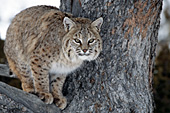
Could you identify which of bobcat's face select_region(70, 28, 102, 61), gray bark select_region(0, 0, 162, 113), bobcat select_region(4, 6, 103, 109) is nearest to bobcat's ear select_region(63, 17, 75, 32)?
bobcat select_region(4, 6, 103, 109)

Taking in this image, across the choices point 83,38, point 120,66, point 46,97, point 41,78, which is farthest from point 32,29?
point 120,66

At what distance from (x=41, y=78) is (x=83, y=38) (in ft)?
2.70

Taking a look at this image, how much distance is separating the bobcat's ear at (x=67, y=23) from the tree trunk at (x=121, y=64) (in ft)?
1.33

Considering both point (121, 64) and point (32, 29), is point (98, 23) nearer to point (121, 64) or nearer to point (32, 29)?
point (121, 64)

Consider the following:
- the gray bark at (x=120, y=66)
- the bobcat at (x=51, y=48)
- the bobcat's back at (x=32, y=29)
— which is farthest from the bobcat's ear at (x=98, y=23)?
the bobcat's back at (x=32, y=29)

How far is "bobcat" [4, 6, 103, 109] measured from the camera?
343 cm

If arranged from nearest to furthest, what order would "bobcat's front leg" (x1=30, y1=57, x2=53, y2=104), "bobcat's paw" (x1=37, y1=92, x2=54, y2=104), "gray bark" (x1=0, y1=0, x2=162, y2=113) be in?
1. "gray bark" (x1=0, y1=0, x2=162, y2=113)
2. "bobcat's paw" (x1=37, y1=92, x2=54, y2=104)
3. "bobcat's front leg" (x1=30, y1=57, x2=53, y2=104)

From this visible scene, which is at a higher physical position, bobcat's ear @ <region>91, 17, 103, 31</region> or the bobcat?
bobcat's ear @ <region>91, 17, 103, 31</region>

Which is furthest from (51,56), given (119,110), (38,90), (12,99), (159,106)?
(159,106)

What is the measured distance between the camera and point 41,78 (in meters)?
3.62

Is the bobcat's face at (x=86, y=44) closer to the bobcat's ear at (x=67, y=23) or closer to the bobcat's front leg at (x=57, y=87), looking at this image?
the bobcat's ear at (x=67, y=23)

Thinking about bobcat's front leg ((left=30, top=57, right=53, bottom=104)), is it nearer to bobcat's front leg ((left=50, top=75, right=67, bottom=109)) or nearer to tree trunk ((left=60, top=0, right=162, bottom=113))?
bobcat's front leg ((left=50, top=75, right=67, bottom=109))

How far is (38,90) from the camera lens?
369 cm

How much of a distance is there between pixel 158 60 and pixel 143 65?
498cm
